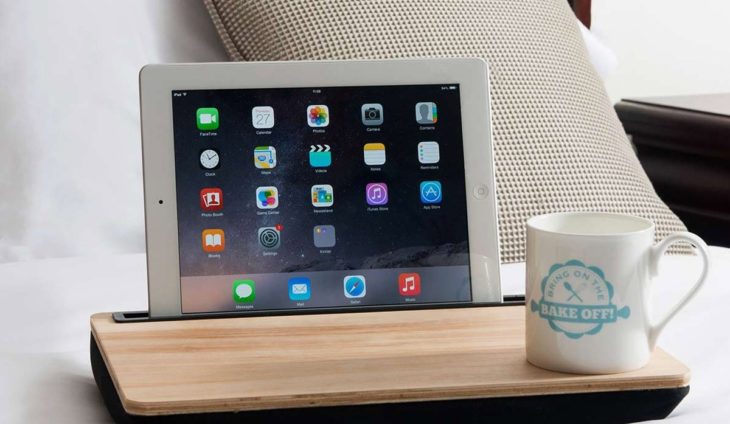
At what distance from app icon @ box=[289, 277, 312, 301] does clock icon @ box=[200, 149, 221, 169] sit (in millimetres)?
102

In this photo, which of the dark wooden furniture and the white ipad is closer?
the white ipad

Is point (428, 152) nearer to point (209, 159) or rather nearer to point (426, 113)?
point (426, 113)

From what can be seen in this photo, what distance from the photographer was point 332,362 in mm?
626

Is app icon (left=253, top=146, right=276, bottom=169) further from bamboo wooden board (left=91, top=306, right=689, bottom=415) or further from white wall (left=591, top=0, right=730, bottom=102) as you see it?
white wall (left=591, top=0, right=730, bottom=102)

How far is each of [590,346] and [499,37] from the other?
0.62 meters

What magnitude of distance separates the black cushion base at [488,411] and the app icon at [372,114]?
0.88ft

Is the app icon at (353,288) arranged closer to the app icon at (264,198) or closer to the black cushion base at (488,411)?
the app icon at (264,198)

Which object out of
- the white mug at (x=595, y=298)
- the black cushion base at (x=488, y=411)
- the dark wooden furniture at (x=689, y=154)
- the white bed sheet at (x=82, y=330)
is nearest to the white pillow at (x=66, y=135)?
the white bed sheet at (x=82, y=330)

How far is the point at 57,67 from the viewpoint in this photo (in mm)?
1080

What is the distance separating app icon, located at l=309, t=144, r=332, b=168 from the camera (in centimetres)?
77

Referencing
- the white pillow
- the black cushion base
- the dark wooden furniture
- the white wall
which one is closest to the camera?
the black cushion base

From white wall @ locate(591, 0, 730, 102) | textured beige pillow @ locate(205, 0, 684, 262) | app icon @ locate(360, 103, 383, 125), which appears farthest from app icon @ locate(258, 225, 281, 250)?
white wall @ locate(591, 0, 730, 102)

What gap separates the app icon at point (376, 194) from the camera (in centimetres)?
76

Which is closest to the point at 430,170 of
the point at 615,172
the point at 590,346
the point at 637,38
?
the point at 590,346
